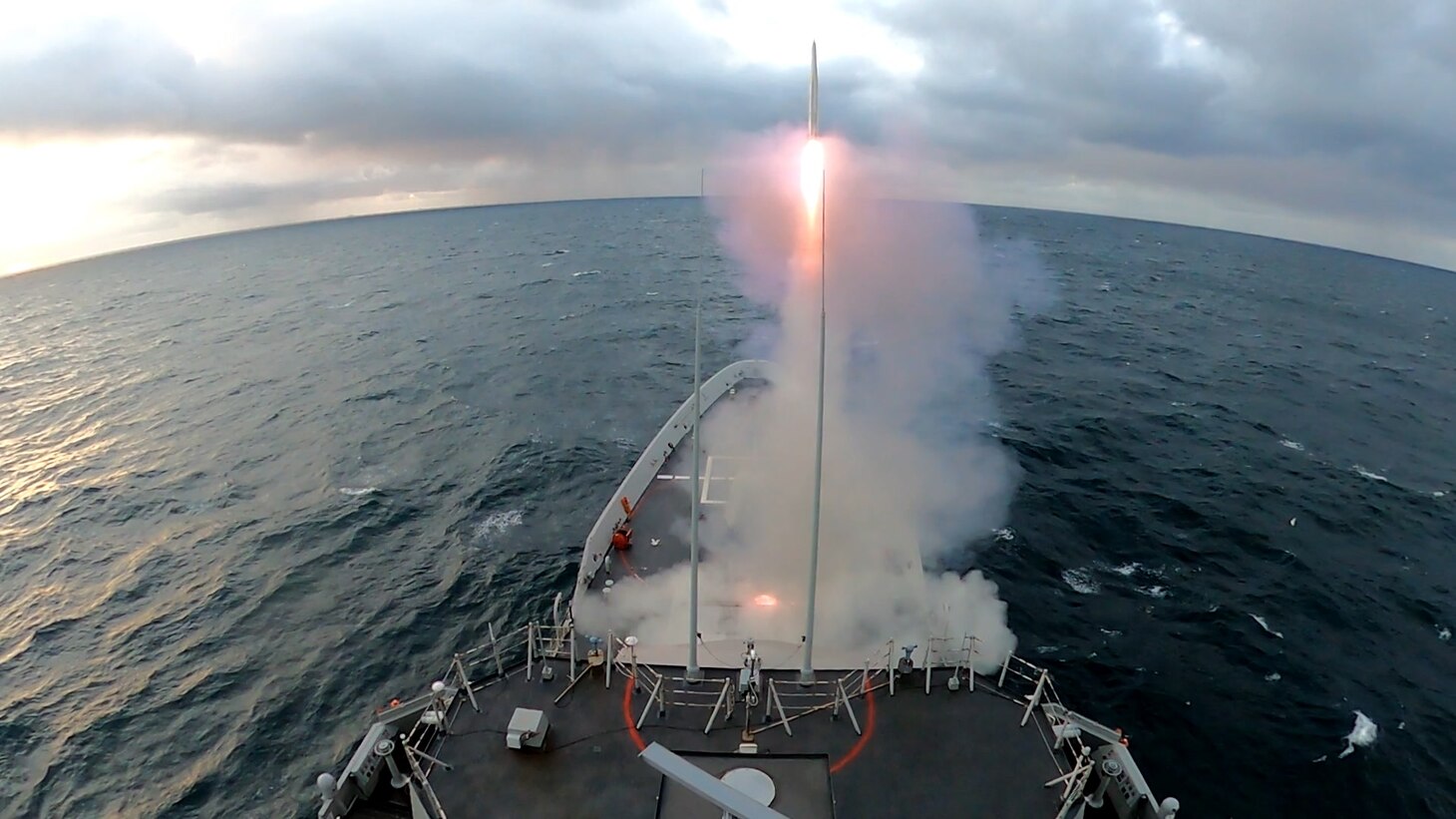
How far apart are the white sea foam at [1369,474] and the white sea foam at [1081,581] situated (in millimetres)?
32557

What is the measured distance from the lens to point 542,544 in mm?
44812

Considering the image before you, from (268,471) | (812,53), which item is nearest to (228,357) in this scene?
(268,471)

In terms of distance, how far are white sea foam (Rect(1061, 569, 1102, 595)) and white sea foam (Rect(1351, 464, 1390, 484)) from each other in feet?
107

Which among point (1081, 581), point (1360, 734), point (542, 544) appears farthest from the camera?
point (542, 544)

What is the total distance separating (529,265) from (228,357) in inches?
3087

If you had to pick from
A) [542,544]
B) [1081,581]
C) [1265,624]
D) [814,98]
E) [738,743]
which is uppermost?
[814,98]

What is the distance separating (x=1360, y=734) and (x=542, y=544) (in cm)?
4125

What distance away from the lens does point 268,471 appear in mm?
57812

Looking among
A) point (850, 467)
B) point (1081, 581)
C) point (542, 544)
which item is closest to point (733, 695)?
point (850, 467)

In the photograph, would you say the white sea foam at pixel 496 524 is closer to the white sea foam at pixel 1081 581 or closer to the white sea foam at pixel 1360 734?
the white sea foam at pixel 1081 581

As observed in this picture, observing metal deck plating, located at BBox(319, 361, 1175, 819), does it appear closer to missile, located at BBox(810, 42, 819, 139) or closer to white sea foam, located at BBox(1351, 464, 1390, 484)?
missile, located at BBox(810, 42, 819, 139)

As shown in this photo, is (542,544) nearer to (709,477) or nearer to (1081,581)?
(709,477)

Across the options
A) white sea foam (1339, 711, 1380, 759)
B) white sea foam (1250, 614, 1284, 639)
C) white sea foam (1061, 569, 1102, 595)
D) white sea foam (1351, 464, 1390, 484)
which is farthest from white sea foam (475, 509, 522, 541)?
white sea foam (1351, 464, 1390, 484)

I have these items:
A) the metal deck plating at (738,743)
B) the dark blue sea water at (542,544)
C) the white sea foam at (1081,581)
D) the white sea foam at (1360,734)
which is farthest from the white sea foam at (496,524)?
the white sea foam at (1360,734)
